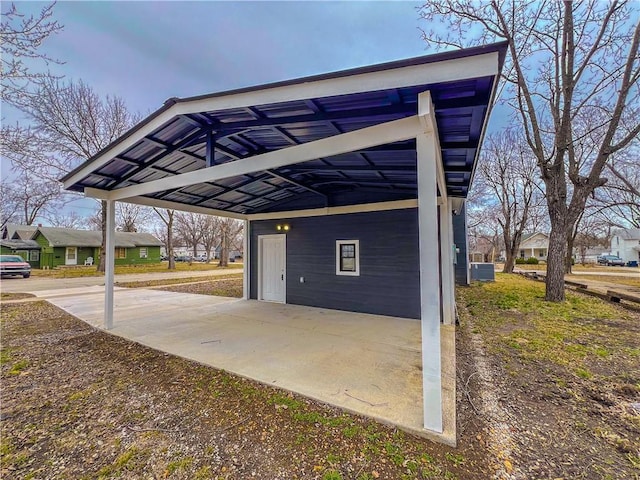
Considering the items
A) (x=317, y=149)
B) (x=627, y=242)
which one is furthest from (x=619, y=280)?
(x=627, y=242)

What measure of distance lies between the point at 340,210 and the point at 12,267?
64.1 feet

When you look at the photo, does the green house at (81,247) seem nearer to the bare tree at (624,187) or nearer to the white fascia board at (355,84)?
the white fascia board at (355,84)

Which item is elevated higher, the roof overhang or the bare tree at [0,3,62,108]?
the bare tree at [0,3,62,108]

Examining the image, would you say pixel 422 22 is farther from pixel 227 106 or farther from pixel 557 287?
pixel 557 287

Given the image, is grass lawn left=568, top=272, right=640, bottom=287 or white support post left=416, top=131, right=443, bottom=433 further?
grass lawn left=568, top=272, right=640, bottom=287

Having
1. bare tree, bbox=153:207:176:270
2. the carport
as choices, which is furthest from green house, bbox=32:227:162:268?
the carport

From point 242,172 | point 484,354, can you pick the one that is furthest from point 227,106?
point 484,354

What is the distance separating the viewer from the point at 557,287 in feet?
25.2

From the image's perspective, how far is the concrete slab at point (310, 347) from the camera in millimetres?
2764

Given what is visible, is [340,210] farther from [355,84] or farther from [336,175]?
[355,84]

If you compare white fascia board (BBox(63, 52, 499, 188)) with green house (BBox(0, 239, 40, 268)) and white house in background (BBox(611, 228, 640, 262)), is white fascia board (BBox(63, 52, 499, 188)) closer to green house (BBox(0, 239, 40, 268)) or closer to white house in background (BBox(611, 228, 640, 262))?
green house (BBox(0, 239, 40, 268))

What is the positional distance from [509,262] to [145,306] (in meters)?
20.3

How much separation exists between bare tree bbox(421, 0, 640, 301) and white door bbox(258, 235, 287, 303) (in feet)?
23.9

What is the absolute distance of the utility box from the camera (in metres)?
13.2
